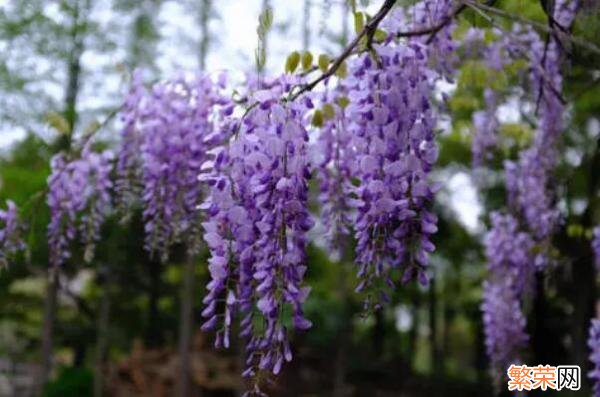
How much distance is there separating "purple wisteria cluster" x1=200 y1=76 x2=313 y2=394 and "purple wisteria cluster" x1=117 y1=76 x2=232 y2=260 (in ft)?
4.24

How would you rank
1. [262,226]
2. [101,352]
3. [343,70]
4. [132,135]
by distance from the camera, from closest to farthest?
[262,226], [343,70], [132,135], [101,352]

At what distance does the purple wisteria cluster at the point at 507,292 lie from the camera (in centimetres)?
467

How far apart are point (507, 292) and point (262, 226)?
315 cm

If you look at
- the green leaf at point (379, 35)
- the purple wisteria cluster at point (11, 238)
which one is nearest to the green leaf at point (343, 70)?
the green leaf at point (379, 35)

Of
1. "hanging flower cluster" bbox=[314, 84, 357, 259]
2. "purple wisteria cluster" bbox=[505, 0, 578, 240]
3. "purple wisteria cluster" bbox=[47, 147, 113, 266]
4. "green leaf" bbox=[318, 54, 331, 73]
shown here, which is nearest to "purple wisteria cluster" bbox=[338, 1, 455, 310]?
"green leaf" bbox=[318, 54, 331, 73]

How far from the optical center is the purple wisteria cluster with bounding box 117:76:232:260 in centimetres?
344

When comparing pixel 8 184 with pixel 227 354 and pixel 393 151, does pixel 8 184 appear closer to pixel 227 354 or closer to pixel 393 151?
pixel 227 354

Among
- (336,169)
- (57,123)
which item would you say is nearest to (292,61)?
(336,169)

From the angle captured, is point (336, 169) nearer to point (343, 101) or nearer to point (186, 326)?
point (343, 101)

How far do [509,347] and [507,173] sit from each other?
3.66 feet

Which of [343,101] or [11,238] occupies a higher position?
[343,101]

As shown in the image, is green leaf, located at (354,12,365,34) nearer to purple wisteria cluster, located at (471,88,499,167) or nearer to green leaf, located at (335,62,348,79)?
green leaf, located at (335,62,348,79)

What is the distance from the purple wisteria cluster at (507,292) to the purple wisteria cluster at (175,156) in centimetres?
218

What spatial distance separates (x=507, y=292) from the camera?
469 cm
